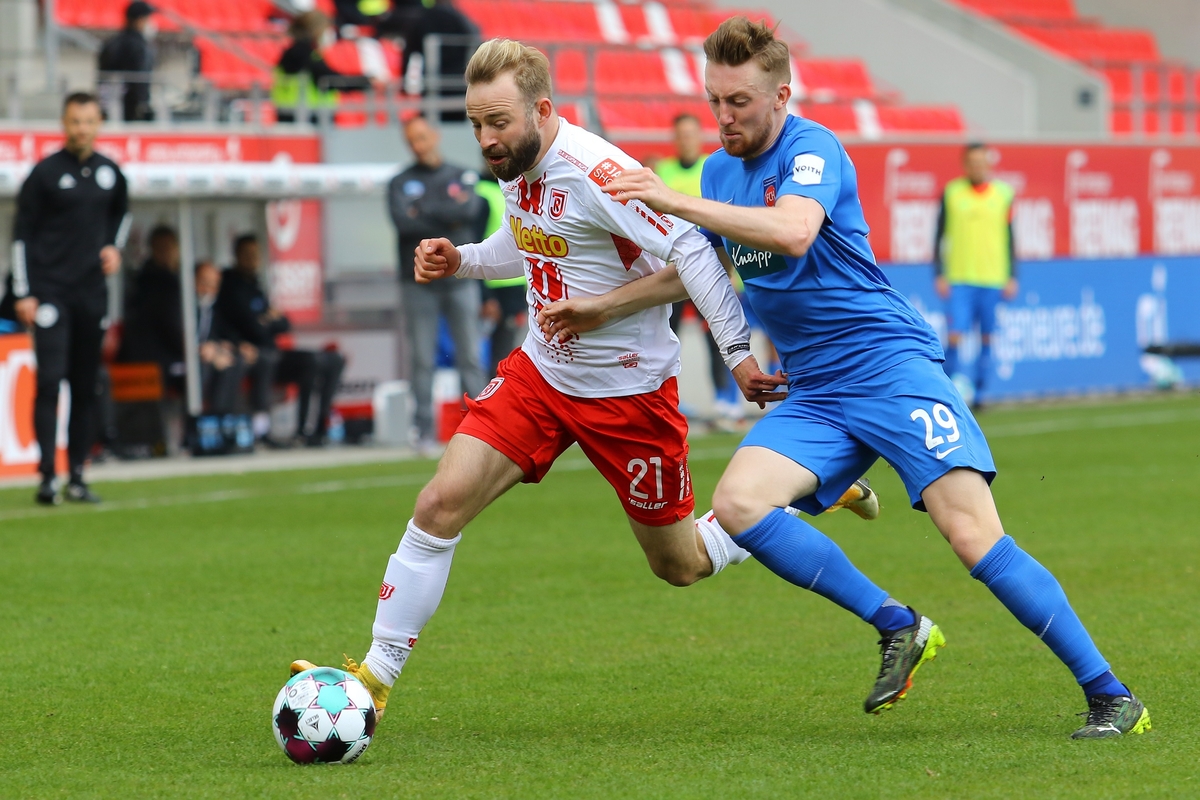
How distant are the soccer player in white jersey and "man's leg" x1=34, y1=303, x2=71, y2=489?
5504 millimetres

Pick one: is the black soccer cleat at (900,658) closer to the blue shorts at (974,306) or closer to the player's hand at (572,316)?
the player's hand at (572,316)

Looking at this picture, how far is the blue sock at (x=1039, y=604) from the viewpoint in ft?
15.4

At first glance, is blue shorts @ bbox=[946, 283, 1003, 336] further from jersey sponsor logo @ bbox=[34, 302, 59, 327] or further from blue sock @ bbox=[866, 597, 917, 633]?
blue sock @ bbox=[866, 597, 917, 633]

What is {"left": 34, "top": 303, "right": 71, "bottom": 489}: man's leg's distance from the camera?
33.4 feet

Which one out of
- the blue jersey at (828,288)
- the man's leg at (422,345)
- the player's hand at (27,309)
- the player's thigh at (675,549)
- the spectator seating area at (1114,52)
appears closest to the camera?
the blue jersey at (828,288)

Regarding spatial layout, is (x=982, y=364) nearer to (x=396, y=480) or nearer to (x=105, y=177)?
(x=396, y=480)

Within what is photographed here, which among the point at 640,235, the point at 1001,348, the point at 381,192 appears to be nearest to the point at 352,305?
the point at 381,192

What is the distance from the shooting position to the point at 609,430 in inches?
206

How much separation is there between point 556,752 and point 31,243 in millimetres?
6784

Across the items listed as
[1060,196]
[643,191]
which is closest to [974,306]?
[1060,196]

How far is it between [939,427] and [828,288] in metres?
0.52

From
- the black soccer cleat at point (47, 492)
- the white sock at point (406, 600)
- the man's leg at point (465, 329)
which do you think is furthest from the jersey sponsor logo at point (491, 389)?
the man's leg at point (465, 329)

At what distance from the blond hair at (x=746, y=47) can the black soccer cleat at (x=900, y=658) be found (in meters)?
1.59

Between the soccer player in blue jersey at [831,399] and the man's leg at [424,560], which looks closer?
the soccer player in blue jersey at [831,399]
